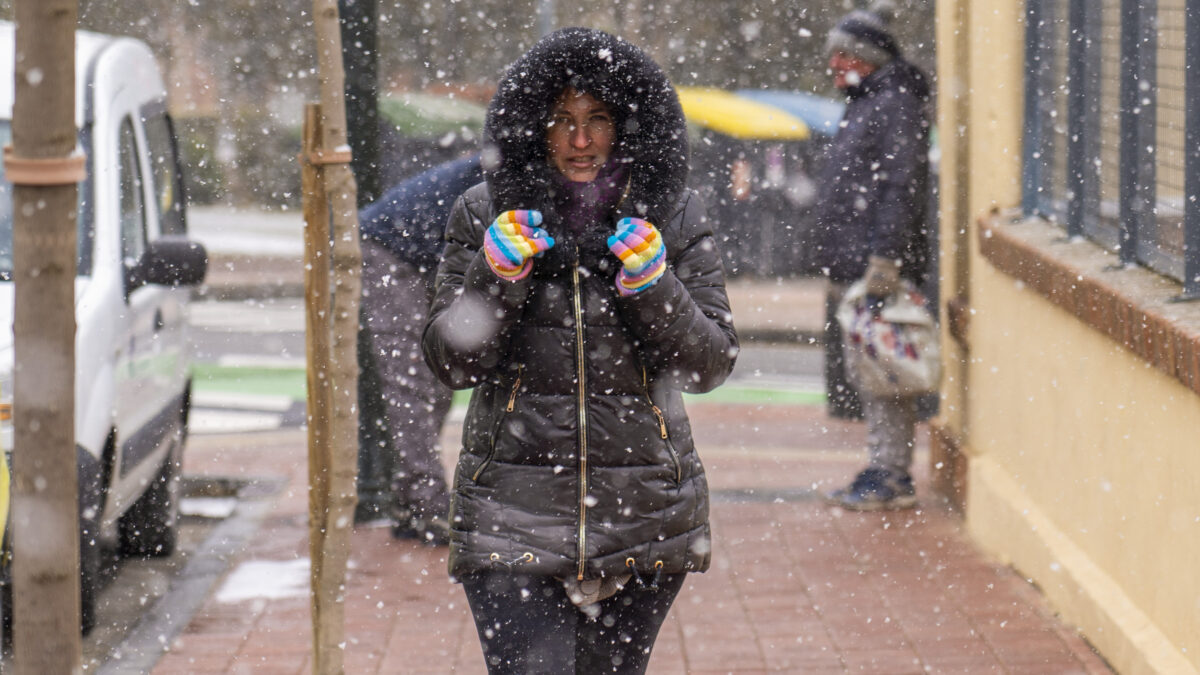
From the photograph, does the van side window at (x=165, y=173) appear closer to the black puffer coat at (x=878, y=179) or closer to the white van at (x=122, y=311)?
the white van at (x=122, y=311)

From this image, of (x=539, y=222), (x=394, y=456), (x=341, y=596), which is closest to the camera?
(x=539, y=222)

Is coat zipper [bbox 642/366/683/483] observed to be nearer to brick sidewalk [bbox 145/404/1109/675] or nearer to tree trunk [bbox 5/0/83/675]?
tree trunk [bbox 5/0/83/675]

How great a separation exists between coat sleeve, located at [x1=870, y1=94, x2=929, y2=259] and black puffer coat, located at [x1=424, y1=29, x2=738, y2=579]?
3.96 m

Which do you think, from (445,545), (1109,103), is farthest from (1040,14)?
(445,545)

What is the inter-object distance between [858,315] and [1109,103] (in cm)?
209

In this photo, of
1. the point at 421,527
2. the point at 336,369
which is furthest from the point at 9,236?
the point at 336,369

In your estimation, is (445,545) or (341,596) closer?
(341,596)

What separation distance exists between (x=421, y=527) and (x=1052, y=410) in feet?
8.84

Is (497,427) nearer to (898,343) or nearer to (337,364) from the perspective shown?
(337,364)

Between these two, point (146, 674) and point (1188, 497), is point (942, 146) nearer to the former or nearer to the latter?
point (1188, 497)

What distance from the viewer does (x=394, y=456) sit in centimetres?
751

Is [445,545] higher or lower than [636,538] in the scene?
lower

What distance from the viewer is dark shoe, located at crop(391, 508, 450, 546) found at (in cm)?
694

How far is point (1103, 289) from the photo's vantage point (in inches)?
201
